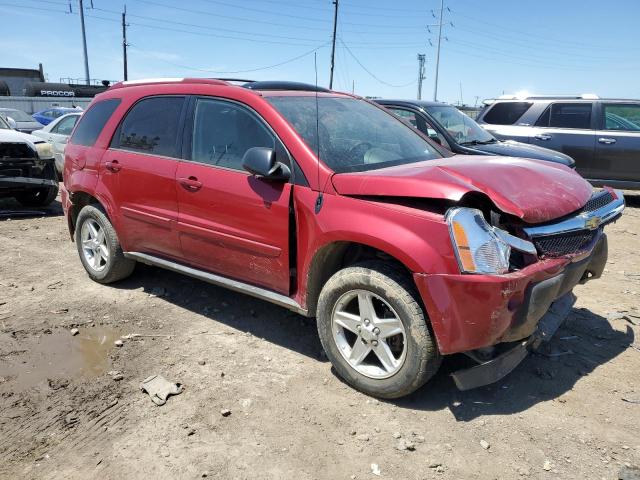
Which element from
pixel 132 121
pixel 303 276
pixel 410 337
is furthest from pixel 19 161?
pixel 410 337

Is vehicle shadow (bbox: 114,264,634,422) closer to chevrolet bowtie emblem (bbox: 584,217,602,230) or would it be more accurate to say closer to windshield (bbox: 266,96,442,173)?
chevrolet bowtie emblem (bbox: 584,217,602,230)

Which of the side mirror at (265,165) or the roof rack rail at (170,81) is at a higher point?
the roof rack rail at (170,81)

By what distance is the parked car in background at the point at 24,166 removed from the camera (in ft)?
26.5

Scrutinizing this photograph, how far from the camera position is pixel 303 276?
3432 millimetres

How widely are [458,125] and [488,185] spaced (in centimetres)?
537

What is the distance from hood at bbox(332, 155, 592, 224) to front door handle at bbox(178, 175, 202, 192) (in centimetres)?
115

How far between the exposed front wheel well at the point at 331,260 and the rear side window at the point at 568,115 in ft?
26.2

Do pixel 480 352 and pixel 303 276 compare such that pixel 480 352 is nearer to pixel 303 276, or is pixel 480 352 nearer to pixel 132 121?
pixel 303 276

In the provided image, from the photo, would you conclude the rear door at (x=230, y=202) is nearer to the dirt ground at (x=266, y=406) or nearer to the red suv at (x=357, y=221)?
the red suv at (x=357, y=221)

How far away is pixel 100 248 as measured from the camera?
5.11 meters

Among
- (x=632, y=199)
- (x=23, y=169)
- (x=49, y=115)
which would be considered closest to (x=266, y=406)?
(x=23, y=169)

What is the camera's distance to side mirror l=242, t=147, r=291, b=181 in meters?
3.34

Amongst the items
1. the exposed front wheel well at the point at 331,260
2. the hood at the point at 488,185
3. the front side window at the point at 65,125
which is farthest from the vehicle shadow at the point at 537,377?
the front side window at the point at 65,125

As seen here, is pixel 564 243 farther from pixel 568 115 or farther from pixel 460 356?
pixel 568 115
